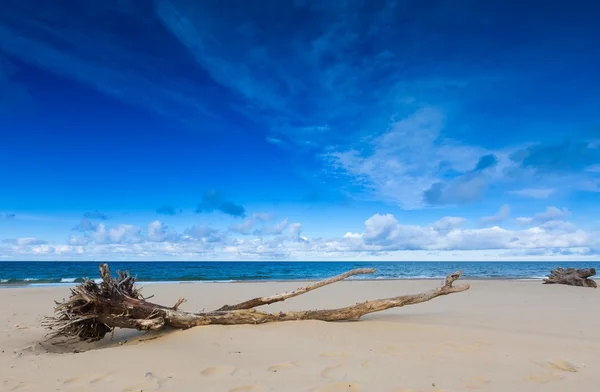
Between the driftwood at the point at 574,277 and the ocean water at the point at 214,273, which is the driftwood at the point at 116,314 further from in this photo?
the driftwood at the point at 574,277

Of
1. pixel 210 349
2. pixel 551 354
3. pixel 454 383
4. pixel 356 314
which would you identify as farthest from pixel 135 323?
pixel 551 354

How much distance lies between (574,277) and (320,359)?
21.1 m

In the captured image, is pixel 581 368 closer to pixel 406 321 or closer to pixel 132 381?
pixel 406 321

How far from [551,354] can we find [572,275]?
1891 centimetres

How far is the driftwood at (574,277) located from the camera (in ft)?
64.0

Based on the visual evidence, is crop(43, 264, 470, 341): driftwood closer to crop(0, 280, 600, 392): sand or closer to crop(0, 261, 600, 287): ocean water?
crop(0, 280, 600, 392): sand

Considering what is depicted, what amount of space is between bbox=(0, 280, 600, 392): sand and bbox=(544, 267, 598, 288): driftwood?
14.6 meters

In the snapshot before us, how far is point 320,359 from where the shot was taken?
524cm

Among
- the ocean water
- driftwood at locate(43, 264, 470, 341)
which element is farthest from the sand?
the ocean water

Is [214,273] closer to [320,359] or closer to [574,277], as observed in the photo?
[574,277]

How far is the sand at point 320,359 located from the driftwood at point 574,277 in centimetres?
1464

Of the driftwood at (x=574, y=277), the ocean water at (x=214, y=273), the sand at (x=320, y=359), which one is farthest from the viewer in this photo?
the ocean water at (x=214, y=273)

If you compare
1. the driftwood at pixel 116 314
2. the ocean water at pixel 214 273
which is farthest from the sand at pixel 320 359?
the ocean water at pixel 214 273

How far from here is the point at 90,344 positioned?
6.75 meters
